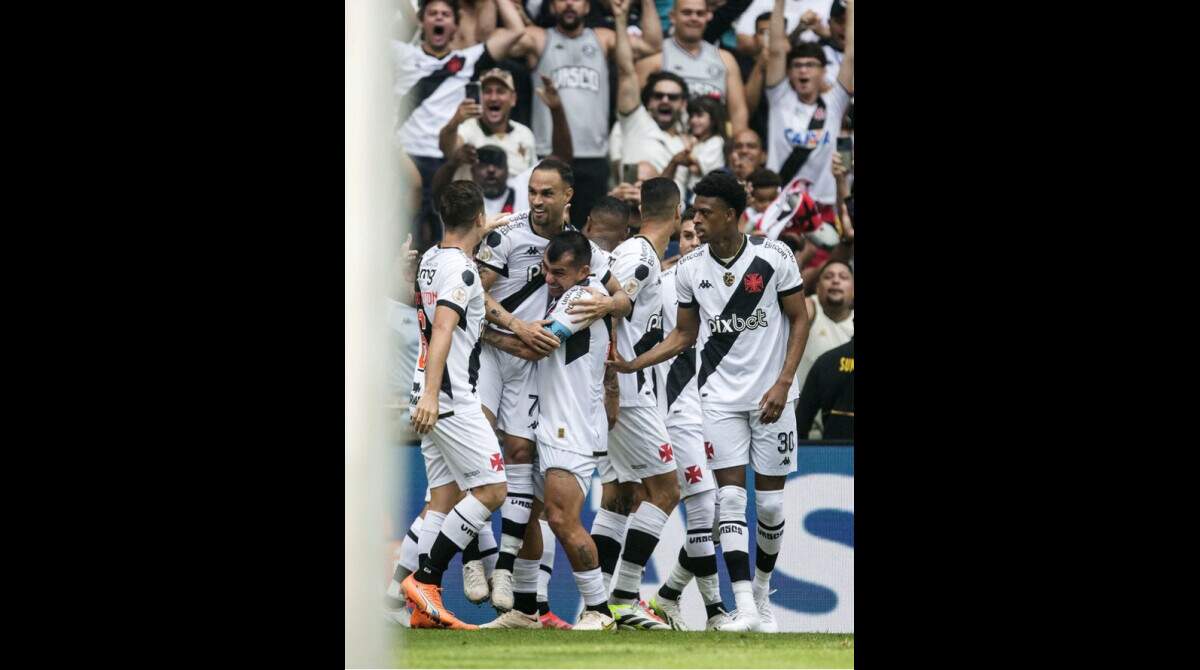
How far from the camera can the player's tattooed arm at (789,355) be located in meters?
7.35

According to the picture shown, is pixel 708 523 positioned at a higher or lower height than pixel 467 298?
lower

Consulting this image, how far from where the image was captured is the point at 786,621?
7309 mm

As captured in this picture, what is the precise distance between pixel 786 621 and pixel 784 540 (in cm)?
40

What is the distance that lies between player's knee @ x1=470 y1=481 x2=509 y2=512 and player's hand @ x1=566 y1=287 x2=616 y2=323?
3.01ft

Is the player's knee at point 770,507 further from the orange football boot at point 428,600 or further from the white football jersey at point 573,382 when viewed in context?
the orange football boot at point 428,600

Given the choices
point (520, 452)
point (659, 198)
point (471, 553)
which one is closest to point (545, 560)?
point (471, 553)

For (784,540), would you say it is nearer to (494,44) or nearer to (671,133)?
(671,133)

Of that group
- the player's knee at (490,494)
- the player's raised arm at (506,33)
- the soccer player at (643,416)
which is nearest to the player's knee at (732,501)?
the soccer player at (643,416)

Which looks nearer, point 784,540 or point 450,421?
point 450,421

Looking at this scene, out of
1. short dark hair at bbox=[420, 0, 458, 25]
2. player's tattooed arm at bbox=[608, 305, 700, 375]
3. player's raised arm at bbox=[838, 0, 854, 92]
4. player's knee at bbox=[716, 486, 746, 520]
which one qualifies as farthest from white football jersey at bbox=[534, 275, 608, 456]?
player's raised arm at bbox=[838, 0, 854, 92]

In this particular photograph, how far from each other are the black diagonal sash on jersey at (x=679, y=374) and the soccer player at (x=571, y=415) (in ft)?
1.56

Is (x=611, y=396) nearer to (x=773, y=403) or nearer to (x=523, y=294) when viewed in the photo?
(x=523, y=294)

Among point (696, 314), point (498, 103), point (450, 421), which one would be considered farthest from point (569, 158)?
point (450, 421)

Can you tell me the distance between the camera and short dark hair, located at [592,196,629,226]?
290 inches
